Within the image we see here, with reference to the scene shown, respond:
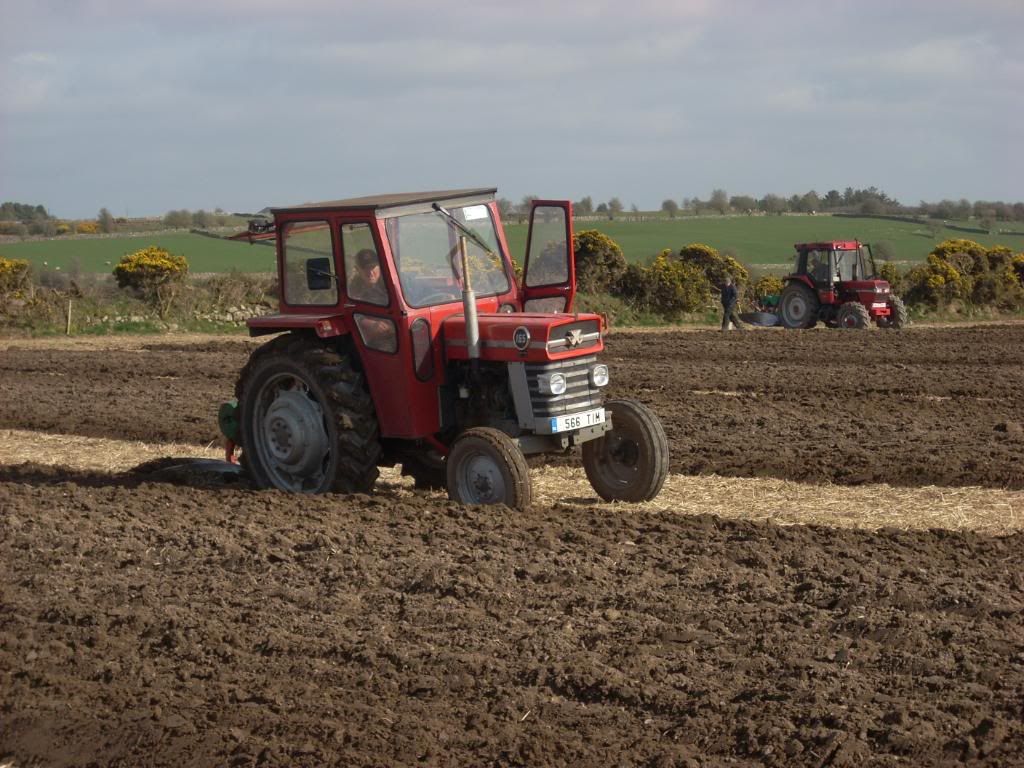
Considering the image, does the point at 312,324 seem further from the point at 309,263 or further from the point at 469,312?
the point at 469,312

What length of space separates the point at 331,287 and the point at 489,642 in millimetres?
3694

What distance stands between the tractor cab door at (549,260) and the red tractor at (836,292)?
55.4ft

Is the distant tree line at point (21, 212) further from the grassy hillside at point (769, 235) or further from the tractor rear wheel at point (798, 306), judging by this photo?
the tractor rear wheel at point (798, 306)

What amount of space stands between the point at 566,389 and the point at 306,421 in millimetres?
1810

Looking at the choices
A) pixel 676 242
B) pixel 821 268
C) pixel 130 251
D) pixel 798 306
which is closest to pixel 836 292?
Answer: pixel 821 268

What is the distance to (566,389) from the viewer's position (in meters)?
8.48

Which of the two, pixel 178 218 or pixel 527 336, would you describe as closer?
pixel 527 336

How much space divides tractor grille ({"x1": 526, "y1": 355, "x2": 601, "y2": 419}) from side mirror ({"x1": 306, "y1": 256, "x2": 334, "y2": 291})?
1.49 metres

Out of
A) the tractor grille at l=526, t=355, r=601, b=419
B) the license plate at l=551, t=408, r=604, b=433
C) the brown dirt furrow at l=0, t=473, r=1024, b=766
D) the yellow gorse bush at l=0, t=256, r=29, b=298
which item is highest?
the yellow gorse bush at l=0, t=256, r=29, b=298

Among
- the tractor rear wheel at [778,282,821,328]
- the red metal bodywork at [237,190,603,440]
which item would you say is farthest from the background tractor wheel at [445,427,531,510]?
the tractor rear wheel at [778,282,821,328]

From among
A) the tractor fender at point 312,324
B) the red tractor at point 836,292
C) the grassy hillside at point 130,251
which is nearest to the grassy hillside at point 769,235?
the grassy hillside at point 130,251

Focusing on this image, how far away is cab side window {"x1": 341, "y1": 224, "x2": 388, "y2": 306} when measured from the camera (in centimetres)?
854

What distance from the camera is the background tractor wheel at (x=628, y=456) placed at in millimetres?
8773

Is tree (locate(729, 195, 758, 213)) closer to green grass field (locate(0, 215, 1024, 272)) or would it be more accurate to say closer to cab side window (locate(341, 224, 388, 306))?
green grass field (locate(0, 215, 1024, 272))
